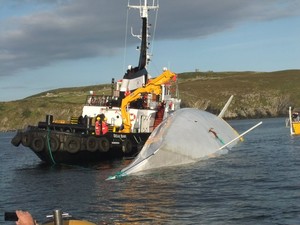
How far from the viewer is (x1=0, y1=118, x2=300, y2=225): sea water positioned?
54.4 ft

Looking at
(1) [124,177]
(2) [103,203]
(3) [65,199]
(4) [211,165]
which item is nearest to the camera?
(2) [103,203]

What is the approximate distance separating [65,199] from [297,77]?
554 feet

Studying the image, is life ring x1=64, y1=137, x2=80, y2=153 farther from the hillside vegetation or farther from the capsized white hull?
the hillside vegetation

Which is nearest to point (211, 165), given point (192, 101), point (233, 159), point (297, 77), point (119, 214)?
point (233, 159)

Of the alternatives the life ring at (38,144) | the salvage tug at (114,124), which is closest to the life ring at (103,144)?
the salvage tug at (114,124)

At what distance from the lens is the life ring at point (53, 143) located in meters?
33.2

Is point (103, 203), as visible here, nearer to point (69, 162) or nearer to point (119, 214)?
point (119, 214)

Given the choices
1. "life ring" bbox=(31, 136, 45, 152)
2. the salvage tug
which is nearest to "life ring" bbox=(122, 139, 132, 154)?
the salvage tug

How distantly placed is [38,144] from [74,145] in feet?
8.79

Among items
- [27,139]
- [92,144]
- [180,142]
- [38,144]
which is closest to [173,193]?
[180,142]

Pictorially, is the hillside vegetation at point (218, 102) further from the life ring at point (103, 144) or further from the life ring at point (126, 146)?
the life ring at point (103, 144)

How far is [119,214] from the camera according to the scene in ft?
56.6

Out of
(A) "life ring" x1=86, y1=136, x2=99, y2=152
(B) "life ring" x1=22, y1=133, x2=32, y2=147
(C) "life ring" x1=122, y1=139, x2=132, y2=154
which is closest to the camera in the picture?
(A) "life ring" x1=86, y1=136, x2=99, y2=152

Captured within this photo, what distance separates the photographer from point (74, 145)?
33156 millimetres
